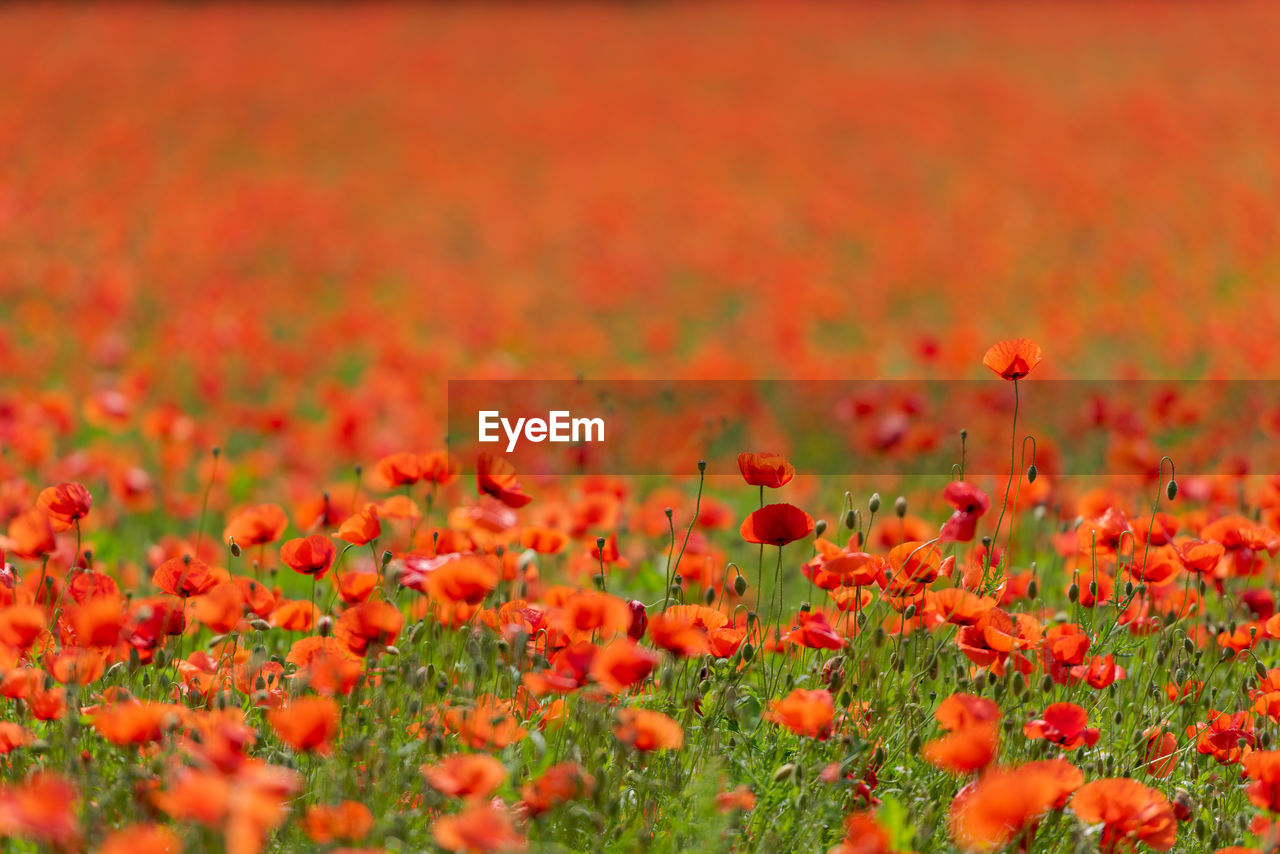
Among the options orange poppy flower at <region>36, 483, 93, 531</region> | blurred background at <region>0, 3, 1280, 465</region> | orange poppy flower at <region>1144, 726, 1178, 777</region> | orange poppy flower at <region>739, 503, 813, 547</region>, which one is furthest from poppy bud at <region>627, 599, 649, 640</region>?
blurred background at <region>0, 3, 1280, 465</region>

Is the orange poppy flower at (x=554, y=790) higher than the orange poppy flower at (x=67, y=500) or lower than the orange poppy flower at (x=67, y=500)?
lower

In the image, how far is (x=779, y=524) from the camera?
2.14 meters

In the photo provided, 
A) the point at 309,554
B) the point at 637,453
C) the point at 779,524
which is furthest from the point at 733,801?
the point at 637,453

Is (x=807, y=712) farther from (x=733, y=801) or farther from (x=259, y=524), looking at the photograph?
(x=259, y=524)

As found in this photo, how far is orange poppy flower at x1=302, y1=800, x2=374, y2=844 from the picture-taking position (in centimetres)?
165

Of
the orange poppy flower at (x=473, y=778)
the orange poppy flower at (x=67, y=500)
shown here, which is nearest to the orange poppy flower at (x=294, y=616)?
the orange poppy flower at (x=67, y=500)

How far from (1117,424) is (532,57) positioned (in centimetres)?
1527

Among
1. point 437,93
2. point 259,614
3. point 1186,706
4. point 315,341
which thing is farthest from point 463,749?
point 437,93

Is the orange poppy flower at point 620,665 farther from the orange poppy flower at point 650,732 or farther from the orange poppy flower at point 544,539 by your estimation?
the orange poppy flower at point 544,539

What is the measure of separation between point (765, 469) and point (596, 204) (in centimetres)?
977

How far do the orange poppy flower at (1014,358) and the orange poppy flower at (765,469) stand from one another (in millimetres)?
410

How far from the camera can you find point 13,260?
8875 mm

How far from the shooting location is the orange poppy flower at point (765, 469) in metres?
2.13

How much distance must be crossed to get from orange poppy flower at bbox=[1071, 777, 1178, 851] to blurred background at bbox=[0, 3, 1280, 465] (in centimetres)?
306
